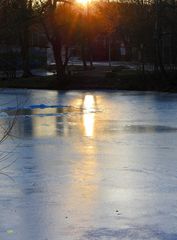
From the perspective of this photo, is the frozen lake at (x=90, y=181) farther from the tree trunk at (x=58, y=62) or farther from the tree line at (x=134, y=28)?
the tree trunk at (x=58, y=62)

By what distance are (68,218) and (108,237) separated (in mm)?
932

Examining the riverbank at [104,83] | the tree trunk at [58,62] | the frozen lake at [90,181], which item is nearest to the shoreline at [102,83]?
the riverbank at [104,83]

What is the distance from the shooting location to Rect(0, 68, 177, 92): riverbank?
36828mm

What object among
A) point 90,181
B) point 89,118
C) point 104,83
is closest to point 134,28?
point 104,83

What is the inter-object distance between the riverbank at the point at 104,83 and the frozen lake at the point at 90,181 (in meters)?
17.9

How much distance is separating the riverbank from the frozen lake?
17919 mm

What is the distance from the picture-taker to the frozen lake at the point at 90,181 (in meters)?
6.79

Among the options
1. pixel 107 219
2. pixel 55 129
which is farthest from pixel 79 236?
pixel 55 129

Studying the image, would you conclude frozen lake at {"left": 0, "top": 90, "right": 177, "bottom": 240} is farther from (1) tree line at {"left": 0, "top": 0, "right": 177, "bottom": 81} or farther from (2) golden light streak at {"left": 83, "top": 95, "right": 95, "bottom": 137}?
(1) tree line at {"left": 0, "top": 0, "right": 177, "bottom": 81}

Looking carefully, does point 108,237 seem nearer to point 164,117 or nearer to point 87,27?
point 164,117

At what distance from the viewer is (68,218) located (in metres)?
7.20

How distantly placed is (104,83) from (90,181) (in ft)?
105

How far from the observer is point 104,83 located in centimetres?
4147

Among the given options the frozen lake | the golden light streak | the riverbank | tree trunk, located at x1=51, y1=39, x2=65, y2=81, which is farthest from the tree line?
the frozen lake
